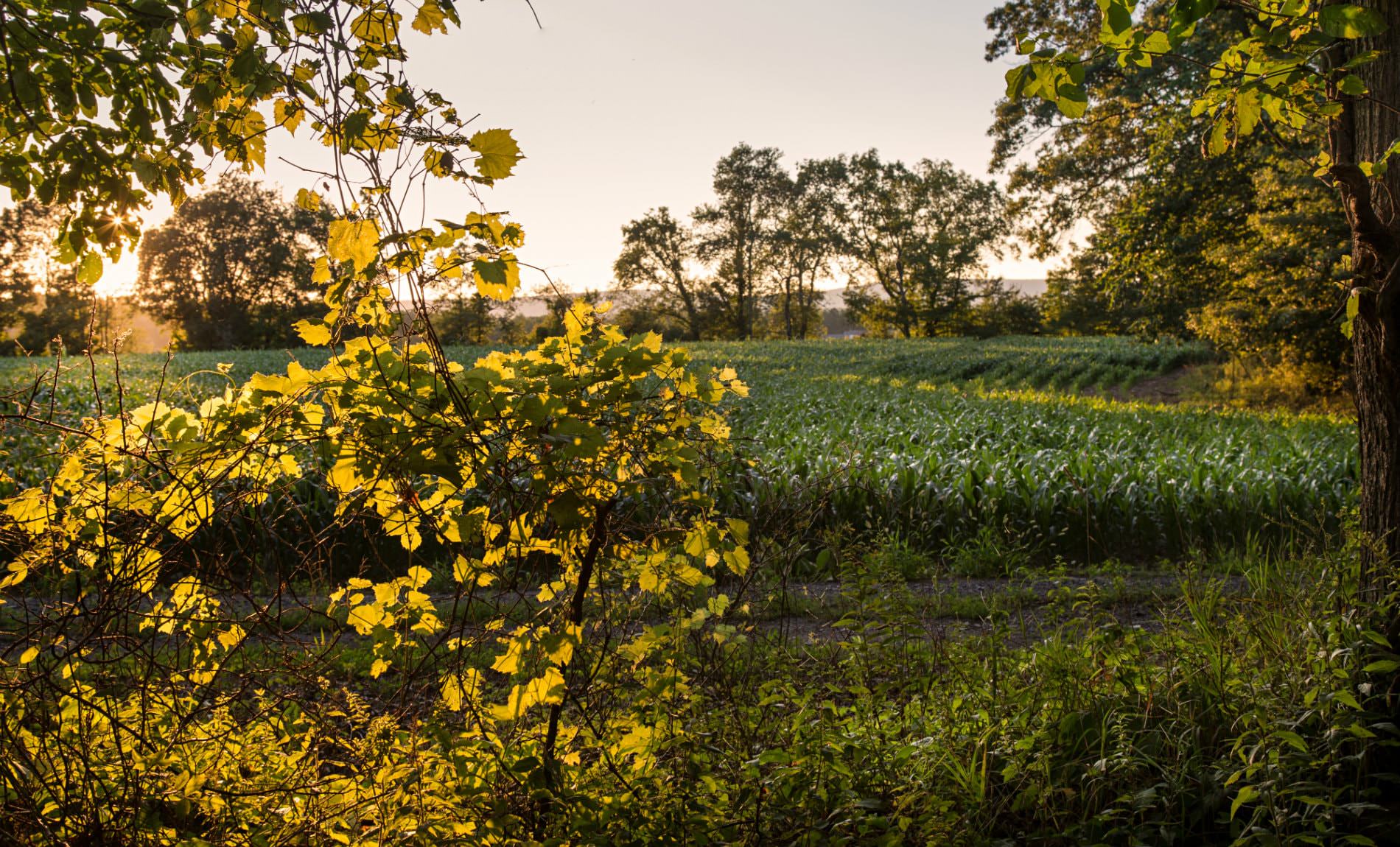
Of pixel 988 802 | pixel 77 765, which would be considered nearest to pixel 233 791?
pixel 77 765

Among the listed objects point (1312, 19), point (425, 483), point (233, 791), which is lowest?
point (233, 791)

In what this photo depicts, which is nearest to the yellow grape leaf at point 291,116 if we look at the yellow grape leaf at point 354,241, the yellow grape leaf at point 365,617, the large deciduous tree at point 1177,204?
the yellow grape leaf at point 354,241

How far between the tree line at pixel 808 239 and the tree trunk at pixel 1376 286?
59172 millimetres

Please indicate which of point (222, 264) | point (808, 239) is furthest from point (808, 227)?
point (222, 264)

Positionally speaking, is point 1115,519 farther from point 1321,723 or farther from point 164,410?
point 164,410

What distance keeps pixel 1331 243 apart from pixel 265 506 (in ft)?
51.7

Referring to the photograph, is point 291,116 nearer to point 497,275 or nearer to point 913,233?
point 497,275

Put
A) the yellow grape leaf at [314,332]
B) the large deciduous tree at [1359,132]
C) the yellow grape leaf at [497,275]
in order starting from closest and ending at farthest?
the yellow grape leaf at [497,275]
the yellow grape leaf at [314,332]
the large deciduous tree at [1359,132]

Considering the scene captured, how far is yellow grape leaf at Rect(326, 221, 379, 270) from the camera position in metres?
1.91

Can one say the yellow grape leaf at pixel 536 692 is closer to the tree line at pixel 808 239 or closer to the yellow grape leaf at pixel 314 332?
the yellow grape leaf at pixel 314 332

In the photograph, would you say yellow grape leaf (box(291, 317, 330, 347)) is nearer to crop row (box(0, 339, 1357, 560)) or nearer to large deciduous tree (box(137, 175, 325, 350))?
crop row (box(0, 339, 1357, 560))

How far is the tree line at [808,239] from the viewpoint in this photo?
2472 inches

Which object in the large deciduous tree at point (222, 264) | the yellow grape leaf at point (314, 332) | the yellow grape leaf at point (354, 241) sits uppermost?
the large deciduous tree at point (222, 264)

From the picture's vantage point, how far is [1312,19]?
2766 mm
